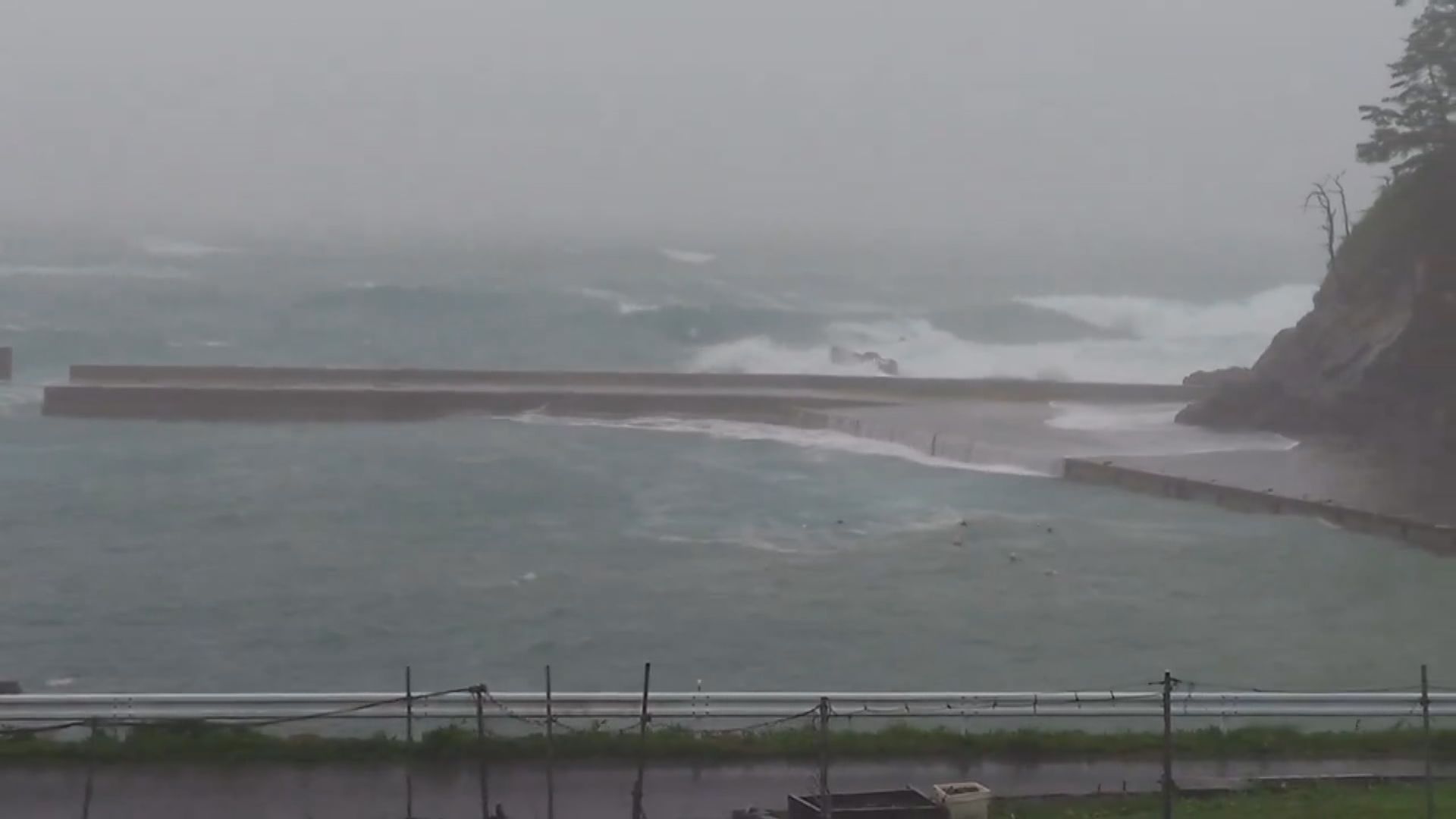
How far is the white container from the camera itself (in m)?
7.90

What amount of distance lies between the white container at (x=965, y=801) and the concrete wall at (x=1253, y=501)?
42.4 feet

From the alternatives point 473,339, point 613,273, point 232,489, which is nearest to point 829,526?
point 232,489

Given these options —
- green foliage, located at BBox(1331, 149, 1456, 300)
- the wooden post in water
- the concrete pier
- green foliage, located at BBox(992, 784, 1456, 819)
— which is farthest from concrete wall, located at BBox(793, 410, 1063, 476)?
the wooden post in water

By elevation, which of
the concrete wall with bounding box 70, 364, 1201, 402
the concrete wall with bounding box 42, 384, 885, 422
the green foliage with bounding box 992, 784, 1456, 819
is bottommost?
the green foliage with bounding box 992, 784, 1456, 819

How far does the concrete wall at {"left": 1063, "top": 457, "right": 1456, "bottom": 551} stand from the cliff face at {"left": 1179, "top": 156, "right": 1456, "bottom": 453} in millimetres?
5301

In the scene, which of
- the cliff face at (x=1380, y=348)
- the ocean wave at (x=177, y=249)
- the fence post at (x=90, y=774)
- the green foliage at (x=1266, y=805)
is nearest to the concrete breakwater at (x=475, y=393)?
the cliff face at (x=1380, y=348)

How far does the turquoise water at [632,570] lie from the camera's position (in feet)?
45.5

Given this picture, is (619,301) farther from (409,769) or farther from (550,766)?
(550,766)

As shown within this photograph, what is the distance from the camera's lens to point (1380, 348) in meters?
27.0

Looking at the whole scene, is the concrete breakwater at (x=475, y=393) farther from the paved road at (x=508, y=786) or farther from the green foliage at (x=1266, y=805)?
the green foliage at (x=1266, y=805)

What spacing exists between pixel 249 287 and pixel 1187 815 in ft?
179

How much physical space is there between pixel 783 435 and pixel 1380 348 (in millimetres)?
9985

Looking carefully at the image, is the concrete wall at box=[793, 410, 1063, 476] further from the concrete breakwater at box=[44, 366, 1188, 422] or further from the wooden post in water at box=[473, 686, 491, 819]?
the wooden post in water at box=[473, 686, 491, 819]

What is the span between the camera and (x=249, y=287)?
193 ft
